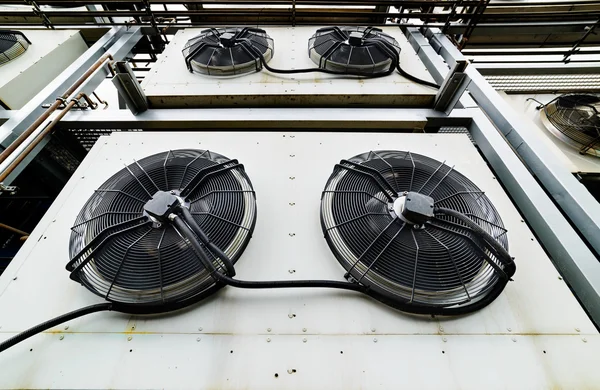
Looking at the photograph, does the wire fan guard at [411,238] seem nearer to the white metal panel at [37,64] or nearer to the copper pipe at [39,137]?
the copper pipe at [39,137]

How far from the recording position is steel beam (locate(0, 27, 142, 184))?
1.87 meters

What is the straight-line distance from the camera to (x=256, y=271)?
1.26m

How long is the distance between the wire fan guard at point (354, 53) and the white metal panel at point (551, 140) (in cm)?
170

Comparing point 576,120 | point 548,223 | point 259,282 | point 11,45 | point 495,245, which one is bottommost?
point 576,120

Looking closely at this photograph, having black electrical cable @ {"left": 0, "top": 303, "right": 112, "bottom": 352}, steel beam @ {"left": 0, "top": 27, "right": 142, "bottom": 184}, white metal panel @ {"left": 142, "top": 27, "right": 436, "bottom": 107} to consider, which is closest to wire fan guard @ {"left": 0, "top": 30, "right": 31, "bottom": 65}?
steel beam @ {"left": 0, "top": 27, "right": 142, "bottom": 184}

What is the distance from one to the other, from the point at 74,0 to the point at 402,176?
4.06 metres

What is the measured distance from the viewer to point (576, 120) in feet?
8.96

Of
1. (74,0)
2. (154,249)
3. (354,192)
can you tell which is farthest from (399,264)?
(74,0)

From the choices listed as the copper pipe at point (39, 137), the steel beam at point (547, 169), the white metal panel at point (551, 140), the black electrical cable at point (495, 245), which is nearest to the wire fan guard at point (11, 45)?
the copper pipe at point (39, 137)

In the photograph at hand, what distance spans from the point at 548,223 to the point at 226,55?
2823 millimetres

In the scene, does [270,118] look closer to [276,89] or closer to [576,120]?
[276,89]

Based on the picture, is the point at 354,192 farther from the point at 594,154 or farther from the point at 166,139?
the point at 594,154

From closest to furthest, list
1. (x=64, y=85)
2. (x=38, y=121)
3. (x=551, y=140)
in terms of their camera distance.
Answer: (x=38, y=121) < (x=64, y=85) < (x=551, y=140)

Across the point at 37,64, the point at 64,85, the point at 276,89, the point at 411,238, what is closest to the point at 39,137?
the point at 64,85
